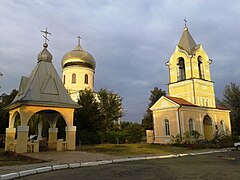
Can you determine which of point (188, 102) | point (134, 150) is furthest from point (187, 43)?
point (134, 150)

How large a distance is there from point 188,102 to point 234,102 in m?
12.9

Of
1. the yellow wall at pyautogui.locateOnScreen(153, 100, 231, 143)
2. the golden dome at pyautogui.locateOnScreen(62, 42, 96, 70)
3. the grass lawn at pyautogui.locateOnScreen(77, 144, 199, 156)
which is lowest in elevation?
the grass lawn at pyautogui.locateOnScreen(77, 144, 199, 156)

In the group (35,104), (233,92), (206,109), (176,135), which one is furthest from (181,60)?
(35,104)

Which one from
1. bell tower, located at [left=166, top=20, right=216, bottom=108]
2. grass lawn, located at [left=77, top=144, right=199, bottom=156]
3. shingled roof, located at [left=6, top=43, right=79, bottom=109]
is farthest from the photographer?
bell tower, located at [left=166, top=20, right=216, bottom=108]

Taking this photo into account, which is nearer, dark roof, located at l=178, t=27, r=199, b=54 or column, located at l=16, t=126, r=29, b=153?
column, located at l=16, t=126, r=29, b=153

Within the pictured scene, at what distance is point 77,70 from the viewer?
33.2 meters

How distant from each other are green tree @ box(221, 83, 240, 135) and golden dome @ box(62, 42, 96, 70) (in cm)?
2084

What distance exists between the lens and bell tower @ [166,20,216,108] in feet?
84.7

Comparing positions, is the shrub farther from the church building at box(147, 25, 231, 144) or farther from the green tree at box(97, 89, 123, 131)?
the green tree at box(97, 89, 123, 131)

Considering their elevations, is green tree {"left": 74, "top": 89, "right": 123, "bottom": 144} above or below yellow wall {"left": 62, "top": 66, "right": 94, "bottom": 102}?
below

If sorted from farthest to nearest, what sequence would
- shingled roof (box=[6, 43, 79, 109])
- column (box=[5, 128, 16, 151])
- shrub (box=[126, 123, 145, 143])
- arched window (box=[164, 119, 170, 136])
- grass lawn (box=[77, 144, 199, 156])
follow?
1. shrub (box=[126, 123, 145, 143])
2. arched window (box=[164, 119, 170, 136])
3. column (box=[5, 128, 16, 151])
4. shingled roof (box=[6, 43, 79, 109])
5. grass lawn (box=[77, 144, 199, 156])

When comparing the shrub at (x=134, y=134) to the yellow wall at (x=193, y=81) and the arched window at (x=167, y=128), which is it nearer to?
the arched window at (x=167, y=128)

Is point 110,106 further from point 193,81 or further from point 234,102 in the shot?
point 234,102

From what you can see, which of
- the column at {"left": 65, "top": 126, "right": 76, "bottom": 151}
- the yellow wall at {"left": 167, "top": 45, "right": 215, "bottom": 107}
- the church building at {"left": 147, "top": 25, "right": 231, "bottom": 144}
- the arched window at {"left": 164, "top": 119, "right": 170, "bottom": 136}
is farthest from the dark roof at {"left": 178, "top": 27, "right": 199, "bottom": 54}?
the column at {"left": 65, "top": 126, "right": 76, "bottom": 151}
